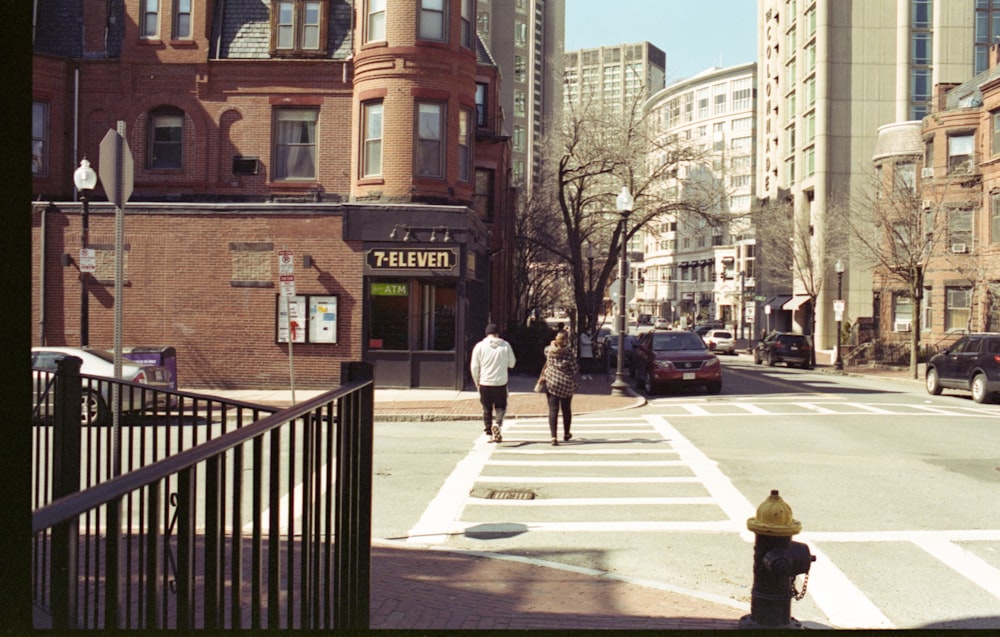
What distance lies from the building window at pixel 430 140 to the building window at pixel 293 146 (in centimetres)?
295

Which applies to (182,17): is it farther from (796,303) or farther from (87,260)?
(796,303)

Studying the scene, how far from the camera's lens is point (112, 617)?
1.76 meters

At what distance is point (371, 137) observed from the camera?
76.4 feet

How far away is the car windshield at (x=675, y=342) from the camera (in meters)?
25.3

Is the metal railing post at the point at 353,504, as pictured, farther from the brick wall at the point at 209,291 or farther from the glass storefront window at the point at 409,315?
the brick wall at the point at 209,291

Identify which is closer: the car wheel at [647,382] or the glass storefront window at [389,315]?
the glass storefront window at [389,315]

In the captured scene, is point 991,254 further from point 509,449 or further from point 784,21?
point 784,21

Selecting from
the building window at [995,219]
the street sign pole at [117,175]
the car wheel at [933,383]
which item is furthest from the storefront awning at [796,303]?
the street sign pole at [117,175]

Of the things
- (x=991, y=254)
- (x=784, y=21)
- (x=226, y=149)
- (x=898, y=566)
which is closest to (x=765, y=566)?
(x=898, y=566)

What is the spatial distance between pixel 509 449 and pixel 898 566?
7309 mm

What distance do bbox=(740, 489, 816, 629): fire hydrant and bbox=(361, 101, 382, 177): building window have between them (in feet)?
63.6

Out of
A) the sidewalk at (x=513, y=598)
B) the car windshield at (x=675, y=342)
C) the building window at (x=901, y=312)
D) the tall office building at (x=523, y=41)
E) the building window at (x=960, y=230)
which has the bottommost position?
the sidewalk at (x=513, y=598)

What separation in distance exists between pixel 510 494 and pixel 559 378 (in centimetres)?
422

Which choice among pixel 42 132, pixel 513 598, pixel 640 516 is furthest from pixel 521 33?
pixel 513 598
